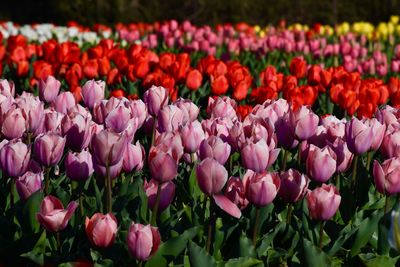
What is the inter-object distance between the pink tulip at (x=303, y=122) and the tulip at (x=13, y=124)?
1.04 meters

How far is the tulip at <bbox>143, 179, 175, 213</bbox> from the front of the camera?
95.8 inches

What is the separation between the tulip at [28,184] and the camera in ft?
8.20

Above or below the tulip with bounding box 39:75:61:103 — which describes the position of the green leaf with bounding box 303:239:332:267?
below

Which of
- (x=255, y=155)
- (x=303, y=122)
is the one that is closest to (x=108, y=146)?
(x=255, y=155)

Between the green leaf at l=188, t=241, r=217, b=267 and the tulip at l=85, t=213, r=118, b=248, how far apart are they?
Answer: 231 millimetres

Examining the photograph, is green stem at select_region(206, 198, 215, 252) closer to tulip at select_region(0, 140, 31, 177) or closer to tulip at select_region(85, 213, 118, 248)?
tulip at select_region(85, 213, 118, 248)

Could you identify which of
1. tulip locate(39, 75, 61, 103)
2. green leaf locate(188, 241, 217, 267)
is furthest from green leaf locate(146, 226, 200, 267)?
tulip locate(39, 75, 61, 103)

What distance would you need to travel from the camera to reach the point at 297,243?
2.44 m

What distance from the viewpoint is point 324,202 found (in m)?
2.34

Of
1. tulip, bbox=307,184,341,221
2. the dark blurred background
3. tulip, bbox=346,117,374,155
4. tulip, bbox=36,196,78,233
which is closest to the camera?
tulip, bbox=36,196,78,233

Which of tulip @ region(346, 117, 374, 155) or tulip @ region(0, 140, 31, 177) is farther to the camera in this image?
tulip @ region(346, 117, 374, 155)

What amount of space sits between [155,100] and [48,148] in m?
0.77

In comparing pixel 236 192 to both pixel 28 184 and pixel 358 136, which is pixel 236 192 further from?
pixel 28 184

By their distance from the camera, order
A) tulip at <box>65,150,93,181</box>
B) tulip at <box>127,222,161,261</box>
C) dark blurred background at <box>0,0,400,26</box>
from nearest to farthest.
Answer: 1. tulip at <box>127,222,161,261</box>
2. tulip at <box>65,150,93,181</box>
3. dark blurred background at <box>0,0,400,26</box>
